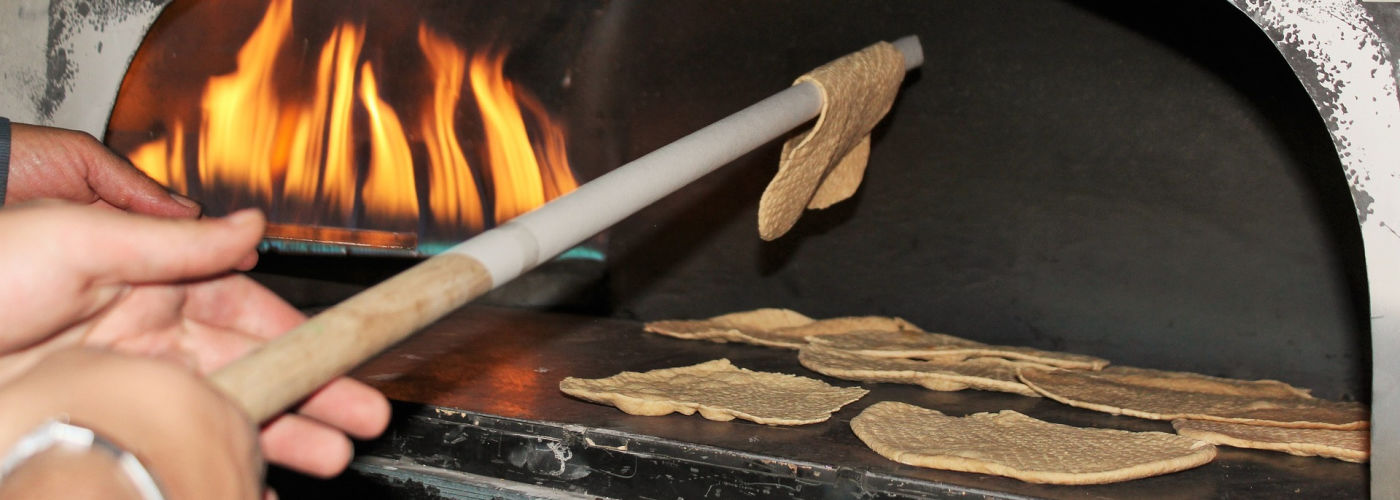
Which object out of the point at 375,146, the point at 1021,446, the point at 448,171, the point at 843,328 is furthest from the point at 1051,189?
the point at 375,146

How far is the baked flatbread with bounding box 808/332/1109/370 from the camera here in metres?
1.79

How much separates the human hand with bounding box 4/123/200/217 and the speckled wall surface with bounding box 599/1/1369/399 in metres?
0.95

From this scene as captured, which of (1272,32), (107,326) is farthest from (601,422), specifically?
(1272,32)

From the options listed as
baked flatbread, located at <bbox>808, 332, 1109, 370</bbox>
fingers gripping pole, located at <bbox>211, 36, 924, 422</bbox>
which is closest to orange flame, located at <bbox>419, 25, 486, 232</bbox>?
baked flatbread, located at <bbox>808, 332, 1109, 370</bbox>

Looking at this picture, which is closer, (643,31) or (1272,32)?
(1272,32)

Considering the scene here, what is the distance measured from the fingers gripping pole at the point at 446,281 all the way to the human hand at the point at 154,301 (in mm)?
155

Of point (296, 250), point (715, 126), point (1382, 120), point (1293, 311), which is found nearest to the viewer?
point (1382, 120)

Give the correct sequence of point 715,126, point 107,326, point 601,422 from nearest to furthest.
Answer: point 107,326 → point 715,126 → point 601,422

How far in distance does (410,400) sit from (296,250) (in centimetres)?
85

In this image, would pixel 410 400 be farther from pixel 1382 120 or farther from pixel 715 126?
pixel 1382 120

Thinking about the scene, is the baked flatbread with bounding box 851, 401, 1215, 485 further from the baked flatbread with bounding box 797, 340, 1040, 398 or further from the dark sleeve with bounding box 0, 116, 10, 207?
the dark sleeve with bounding box 0, 116, 10, 207

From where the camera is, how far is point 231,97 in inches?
83.0

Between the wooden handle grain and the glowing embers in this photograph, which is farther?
the glowing embers

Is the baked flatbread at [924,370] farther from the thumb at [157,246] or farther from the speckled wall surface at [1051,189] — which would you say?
the thumb at [157,246]
